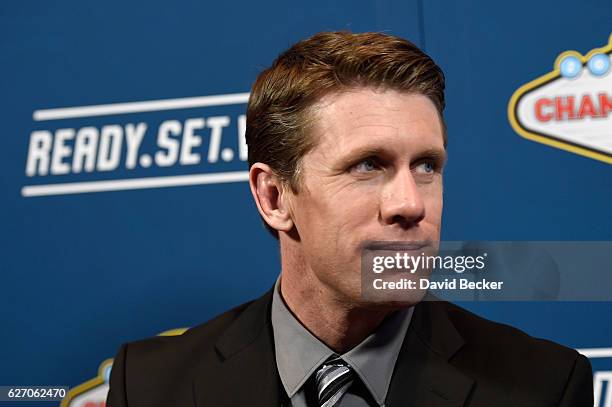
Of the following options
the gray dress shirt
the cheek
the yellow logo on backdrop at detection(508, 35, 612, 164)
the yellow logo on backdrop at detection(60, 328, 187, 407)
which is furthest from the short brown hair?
the yellow logo on backdrop at detection(60, 328, 187, 407)

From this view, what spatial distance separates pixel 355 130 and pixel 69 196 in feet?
2.32

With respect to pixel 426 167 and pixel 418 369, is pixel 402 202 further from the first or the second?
pixel 418 369

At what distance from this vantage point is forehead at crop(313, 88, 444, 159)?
1066 millimetres

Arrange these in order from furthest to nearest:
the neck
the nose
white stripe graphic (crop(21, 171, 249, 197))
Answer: white stripe graphic (crop(21, 171, 249, 197))
the neck
the nose

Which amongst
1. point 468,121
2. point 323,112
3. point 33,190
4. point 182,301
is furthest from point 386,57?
point 33,190

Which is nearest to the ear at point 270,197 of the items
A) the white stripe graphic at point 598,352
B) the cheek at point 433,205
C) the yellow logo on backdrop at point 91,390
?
the cheek at point 433,205

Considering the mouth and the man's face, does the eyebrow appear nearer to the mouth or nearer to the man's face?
the man's face

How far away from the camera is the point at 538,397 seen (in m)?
1.12

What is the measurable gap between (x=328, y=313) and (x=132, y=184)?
1.83 ft

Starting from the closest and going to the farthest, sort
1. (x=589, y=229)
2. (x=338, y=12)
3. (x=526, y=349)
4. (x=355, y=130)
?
(x=355, y=130), (x=526, y=349), (x=589, y=229), (x=338, y=12)

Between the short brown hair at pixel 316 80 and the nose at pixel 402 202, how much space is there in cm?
13

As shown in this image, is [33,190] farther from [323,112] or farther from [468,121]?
[468,121]

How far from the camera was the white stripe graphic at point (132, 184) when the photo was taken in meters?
1.51

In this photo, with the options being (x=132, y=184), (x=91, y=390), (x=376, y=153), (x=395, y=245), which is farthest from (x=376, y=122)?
(x=91, y=390)
